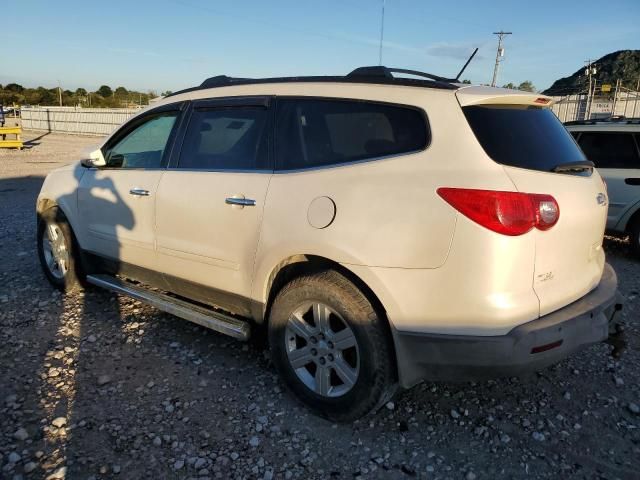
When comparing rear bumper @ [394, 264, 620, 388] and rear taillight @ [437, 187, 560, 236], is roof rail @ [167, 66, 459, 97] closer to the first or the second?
rear taillight @ [437, 187, 560, 236]

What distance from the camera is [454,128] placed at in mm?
2404

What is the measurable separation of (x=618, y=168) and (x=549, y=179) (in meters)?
4.86

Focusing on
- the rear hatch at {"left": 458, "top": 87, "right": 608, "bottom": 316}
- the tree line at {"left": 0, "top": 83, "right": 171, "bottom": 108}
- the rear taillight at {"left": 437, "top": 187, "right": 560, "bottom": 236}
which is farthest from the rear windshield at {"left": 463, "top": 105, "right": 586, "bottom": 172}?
the tree line at {"left": 0, "top": 83, "right": 171, "bottom": 108}

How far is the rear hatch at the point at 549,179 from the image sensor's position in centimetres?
236

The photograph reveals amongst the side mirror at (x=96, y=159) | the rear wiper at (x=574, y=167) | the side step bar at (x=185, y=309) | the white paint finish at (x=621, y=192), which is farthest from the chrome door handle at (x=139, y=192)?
the white paint finish at (x=621, y=192)

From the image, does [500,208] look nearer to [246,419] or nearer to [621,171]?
[246,419]

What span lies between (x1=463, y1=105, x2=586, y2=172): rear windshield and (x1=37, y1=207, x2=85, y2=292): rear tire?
144 inches

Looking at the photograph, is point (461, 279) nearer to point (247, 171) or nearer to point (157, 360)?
point (247, 171)

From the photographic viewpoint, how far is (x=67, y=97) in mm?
62469

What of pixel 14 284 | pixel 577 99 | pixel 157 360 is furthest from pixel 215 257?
pixel 577 99

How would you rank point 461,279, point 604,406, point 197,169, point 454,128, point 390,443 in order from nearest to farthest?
point 461,279, point 454,128, point 390,443, point 604,406, point 197,169

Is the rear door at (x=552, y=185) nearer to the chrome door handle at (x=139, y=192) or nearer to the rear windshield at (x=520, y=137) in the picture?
the rear windshield at (x=520, y=137)

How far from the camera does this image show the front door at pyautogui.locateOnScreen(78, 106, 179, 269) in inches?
145

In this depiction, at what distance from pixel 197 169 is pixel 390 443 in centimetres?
211
